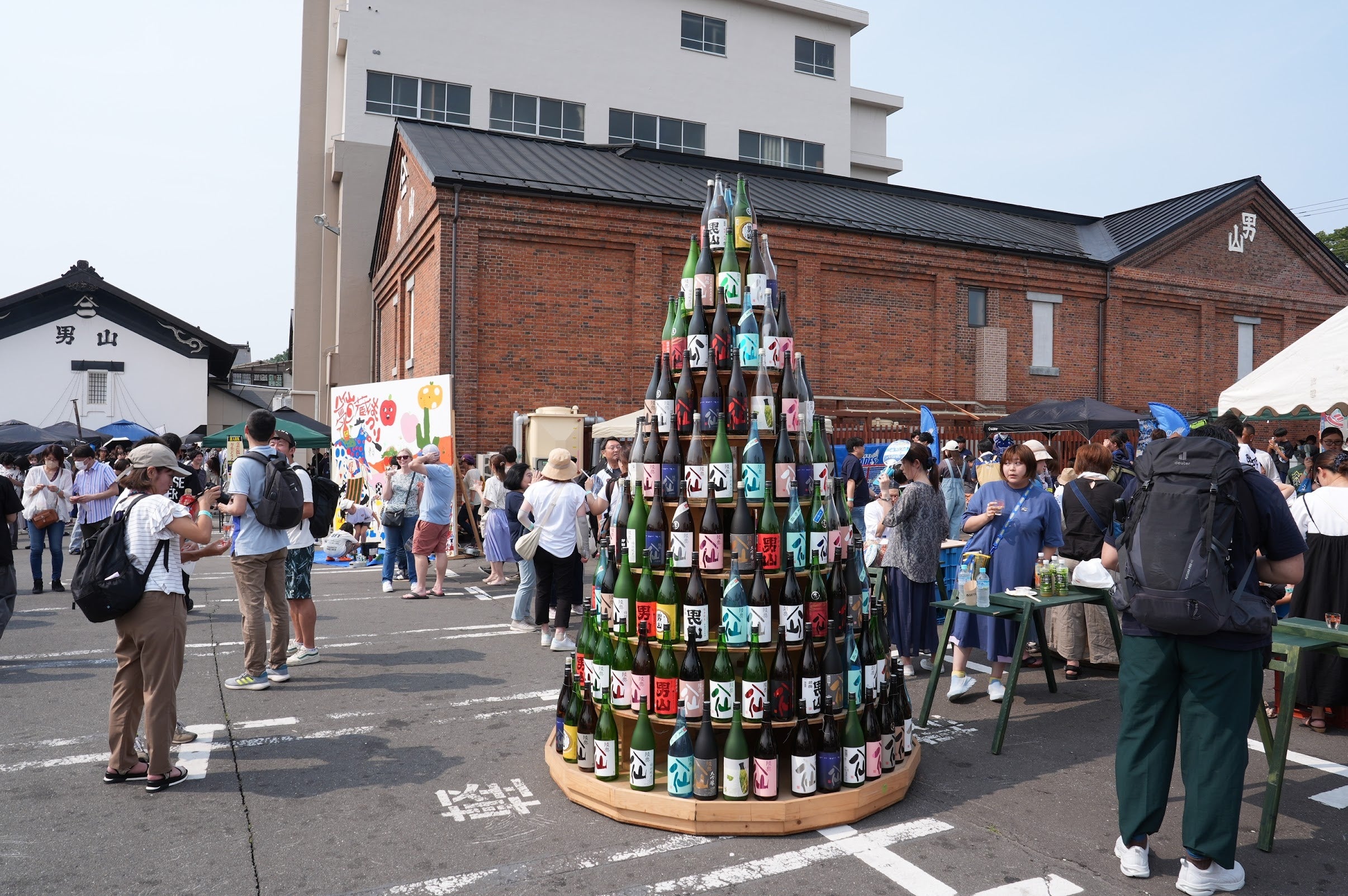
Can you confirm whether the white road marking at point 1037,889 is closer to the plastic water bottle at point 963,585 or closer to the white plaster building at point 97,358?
the plastic water bottle at point 963,585

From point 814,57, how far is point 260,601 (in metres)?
37.4

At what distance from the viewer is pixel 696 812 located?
14.3 ft

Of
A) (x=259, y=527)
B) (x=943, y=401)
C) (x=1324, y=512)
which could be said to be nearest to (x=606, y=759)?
(x=259, y=527)

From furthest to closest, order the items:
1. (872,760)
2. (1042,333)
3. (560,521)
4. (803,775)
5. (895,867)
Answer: (1042,333) → (560,521) → (872,760) → (803,775) → (895,867)

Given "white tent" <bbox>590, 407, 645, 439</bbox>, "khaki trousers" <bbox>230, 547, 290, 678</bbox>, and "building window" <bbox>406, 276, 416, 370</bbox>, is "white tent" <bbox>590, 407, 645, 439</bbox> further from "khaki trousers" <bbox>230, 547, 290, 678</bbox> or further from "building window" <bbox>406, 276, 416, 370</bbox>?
"khaki trousers" <bbox>230, 547, 290, 678</bbox>

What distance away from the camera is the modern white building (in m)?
29.5

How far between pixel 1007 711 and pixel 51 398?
38394 millimetres

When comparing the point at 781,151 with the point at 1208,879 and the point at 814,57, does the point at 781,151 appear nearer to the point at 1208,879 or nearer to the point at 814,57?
the point at 814,57

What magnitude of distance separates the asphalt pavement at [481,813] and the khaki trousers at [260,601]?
1.03 feet

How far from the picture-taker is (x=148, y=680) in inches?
195

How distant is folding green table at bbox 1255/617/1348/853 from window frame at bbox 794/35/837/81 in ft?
122

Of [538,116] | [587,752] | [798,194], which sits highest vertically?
[538,116]

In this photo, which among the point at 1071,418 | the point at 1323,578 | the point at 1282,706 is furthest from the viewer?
the point at 1071,418

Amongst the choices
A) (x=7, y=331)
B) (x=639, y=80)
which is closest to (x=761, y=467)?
(x=639, y=80)
